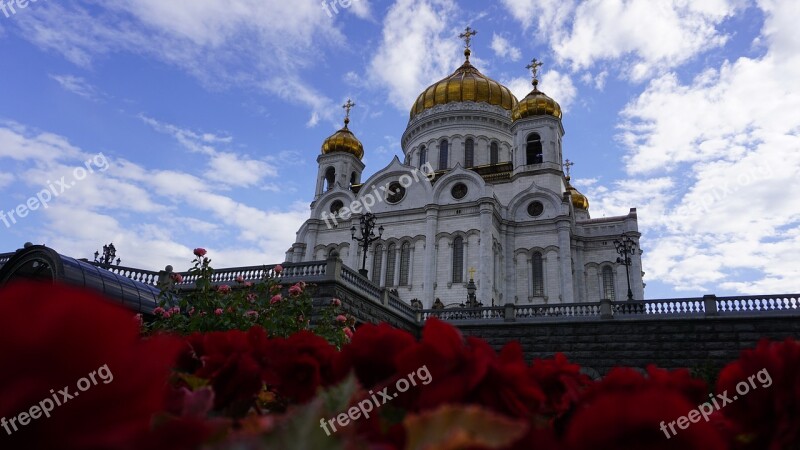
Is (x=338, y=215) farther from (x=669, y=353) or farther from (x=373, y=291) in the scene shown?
(x=669, y=353)

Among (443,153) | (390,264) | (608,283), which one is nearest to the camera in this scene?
(390,264)

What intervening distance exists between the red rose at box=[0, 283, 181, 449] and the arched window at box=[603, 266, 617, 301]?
34.5m

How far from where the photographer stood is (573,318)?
67.4 ft

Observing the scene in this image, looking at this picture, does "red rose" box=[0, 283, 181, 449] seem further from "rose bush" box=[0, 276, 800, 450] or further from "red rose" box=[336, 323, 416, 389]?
"red rose" box=[336, 323, 416, 389]

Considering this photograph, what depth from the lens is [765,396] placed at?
4.12 ft

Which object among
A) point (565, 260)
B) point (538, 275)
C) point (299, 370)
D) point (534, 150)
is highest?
point (534, 150)

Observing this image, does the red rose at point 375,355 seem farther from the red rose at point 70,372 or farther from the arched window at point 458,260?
the arched window at point 458,260

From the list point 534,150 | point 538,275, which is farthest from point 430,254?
point 534,150

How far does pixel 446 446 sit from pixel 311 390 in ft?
2.82

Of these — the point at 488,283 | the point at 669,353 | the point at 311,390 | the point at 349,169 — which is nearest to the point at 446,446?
the point at 311,390

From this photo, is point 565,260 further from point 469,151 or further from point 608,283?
point 469,151

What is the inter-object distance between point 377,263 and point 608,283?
14.9m

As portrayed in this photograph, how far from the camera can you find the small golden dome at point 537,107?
34.9 m

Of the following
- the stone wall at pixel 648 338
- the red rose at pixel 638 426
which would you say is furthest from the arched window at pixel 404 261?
the red rose at pixel 638 426
